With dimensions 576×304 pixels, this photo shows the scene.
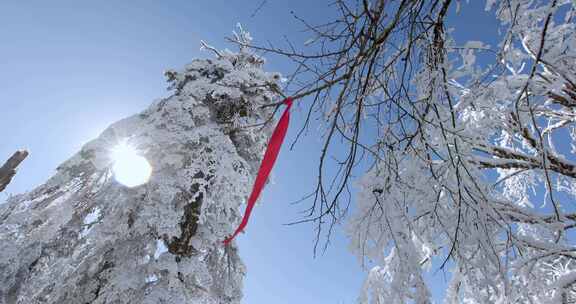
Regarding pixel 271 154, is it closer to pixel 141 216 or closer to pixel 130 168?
pixel 141 216

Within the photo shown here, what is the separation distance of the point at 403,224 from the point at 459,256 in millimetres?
393

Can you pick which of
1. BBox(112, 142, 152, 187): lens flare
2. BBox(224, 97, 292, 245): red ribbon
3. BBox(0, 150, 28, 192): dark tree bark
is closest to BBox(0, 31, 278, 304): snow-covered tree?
BBox(112, 142, 152, 187): lens flare

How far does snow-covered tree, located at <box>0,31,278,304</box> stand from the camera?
5164 millimetres

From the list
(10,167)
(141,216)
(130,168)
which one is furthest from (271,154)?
(130,168)

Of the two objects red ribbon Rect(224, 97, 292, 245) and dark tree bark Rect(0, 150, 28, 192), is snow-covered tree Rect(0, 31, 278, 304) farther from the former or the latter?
red ribbon Rect(224, 97, 292, 245)

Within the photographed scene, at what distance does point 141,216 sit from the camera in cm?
554

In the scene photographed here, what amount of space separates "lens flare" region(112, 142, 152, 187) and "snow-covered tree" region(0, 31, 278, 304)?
2 cm

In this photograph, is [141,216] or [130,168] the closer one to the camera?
[141,216]

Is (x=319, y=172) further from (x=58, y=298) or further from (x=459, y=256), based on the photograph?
(x=58, y=298)

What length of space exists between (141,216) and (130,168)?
1059 mm

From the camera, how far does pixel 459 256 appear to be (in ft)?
5.46

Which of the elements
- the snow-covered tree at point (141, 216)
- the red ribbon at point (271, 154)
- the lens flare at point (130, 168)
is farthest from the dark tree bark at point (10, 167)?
the red ribbon at point (271, 154)

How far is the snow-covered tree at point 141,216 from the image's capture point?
16.9ft

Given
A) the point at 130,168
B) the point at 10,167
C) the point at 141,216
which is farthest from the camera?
the point at 130,168
